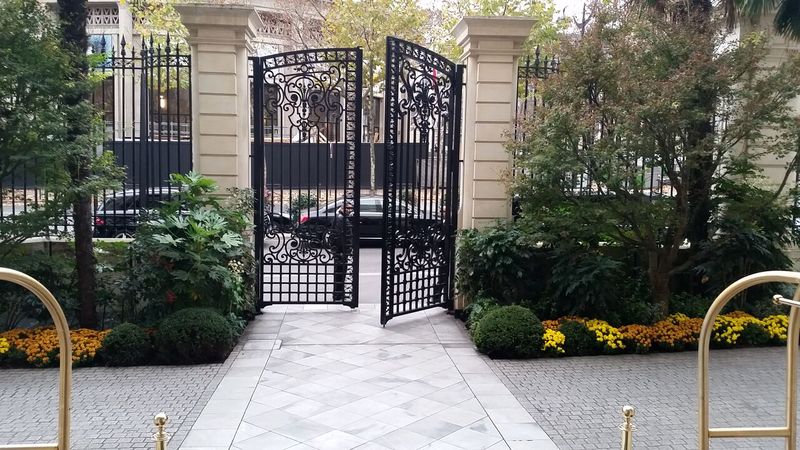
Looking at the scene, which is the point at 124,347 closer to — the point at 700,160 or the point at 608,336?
the point at 608,336

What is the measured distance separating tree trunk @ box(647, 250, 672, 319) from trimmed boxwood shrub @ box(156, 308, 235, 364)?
17.2 ft

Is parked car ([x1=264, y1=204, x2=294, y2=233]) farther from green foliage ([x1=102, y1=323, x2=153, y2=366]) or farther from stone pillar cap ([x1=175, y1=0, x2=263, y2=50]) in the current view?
green foliage ([x1=102, y1=323, x2=153, y2=366])

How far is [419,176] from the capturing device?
30.4ft

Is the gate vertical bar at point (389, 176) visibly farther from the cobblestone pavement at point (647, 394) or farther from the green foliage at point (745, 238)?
the green foliage at point (745, 238)

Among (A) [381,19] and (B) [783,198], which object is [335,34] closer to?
(A) [381,19]

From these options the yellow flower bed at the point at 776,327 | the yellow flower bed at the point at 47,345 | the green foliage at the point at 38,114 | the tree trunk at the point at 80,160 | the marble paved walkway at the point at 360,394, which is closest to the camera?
the marble paved walkway at the point at 360,394

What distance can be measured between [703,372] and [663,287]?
521cm

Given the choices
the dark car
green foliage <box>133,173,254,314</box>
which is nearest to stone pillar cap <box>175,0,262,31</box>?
green foliage <box>133,173,254,314</box>

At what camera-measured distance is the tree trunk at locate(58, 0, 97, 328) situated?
7.39 meters

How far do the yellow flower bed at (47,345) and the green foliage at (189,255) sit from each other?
74cm

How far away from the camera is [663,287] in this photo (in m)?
A: 8.46

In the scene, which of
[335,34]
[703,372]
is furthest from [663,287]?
[335,34]

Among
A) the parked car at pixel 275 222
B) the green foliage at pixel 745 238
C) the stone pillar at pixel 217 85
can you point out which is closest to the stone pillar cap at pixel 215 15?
the stone pillar at pixel 217 85

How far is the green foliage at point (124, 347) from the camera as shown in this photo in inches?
282
